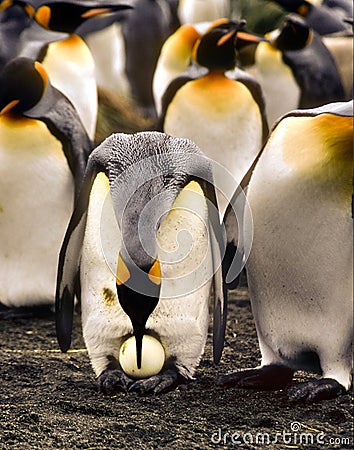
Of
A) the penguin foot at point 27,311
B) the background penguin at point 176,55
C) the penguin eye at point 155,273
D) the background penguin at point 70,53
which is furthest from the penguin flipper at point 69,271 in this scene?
the background penguin at point 176,55

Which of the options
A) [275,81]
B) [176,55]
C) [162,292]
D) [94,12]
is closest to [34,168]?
[162,292]

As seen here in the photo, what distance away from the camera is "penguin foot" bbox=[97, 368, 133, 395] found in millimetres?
2488

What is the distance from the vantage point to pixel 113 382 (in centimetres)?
250

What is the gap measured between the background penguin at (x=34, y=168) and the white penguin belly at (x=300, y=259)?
0.91 m

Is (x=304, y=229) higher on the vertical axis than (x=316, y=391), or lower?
higher

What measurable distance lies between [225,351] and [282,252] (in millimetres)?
560

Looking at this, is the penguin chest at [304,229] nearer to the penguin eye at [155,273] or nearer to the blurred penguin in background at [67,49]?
the penguin eye at [155,273]

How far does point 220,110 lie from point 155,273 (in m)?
1.67

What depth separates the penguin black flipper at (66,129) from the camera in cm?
322

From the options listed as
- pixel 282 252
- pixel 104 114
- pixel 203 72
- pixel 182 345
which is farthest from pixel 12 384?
pixel 104 114

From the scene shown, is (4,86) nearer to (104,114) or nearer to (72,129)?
(72,129)

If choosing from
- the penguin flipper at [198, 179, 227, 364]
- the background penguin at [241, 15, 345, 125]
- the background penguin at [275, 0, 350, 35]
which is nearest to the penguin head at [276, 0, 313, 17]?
the background penguin at [275, 0, 350, 35]

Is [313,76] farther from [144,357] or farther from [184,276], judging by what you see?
[144,357]

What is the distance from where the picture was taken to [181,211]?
247 centimetres
